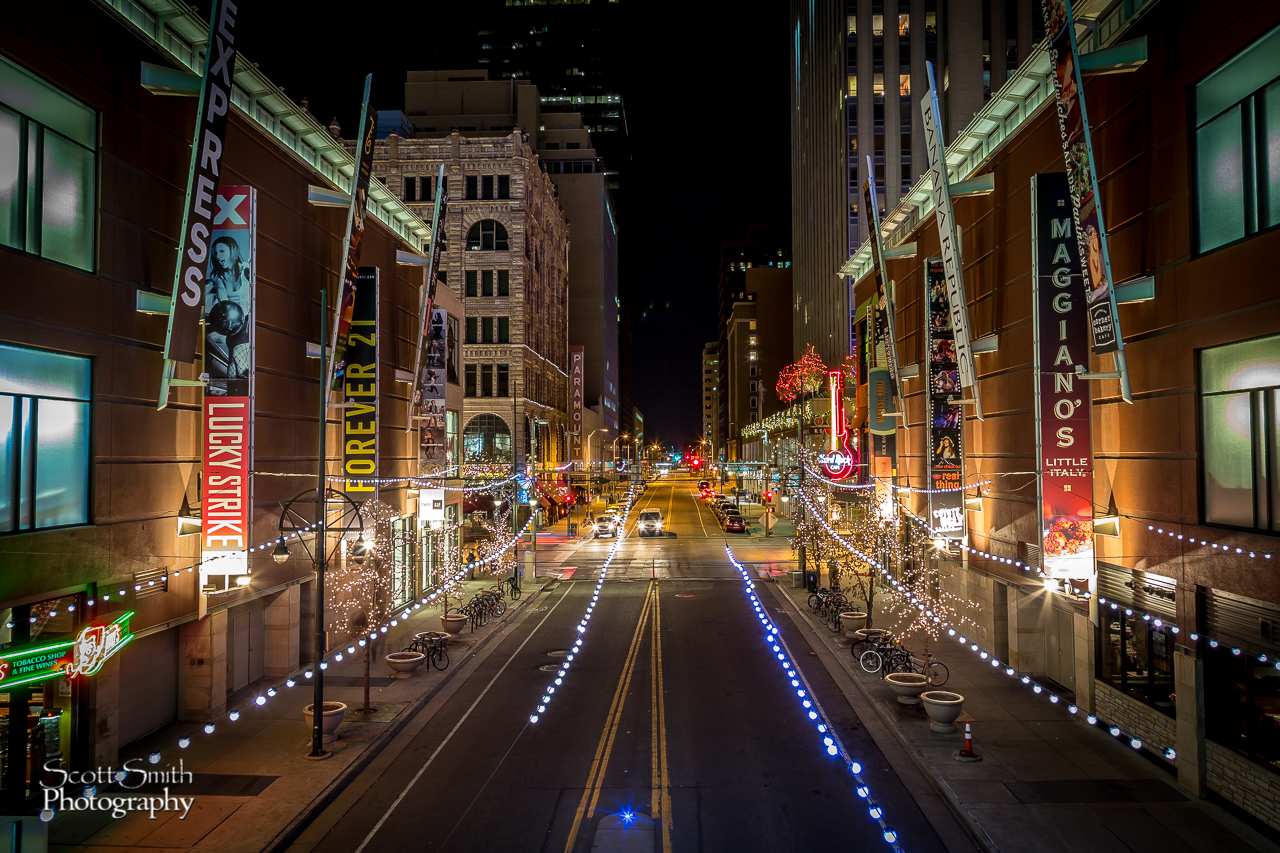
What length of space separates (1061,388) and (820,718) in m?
8.85

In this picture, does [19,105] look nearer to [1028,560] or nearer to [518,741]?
[518,741]

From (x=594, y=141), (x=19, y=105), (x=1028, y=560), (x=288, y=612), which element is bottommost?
(x=288, y=612)

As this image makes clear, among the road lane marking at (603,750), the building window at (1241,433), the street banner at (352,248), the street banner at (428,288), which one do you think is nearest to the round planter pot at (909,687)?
the road lane marking at (603,750)

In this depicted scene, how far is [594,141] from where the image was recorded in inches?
6339

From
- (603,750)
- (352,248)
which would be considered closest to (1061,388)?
(603,750)

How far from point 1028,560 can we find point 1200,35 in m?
11.3

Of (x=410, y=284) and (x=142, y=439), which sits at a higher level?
(x=410, y=284)

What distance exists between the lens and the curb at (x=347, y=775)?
435 inches

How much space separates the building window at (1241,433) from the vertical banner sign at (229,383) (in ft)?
59.0

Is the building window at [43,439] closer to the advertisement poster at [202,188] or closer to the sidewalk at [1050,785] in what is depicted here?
the advertisement poster at [202,188]

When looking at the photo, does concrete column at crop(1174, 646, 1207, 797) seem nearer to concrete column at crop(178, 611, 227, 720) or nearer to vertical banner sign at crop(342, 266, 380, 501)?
concrete column at crop(178, 611, 227, 720)

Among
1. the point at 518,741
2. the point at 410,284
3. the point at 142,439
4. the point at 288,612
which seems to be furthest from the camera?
the point at 410,284

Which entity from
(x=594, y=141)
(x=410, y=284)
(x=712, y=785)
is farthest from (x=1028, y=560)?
(x=594, y=141)

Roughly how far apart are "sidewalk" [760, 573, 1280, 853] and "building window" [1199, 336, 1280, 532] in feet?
15.1
